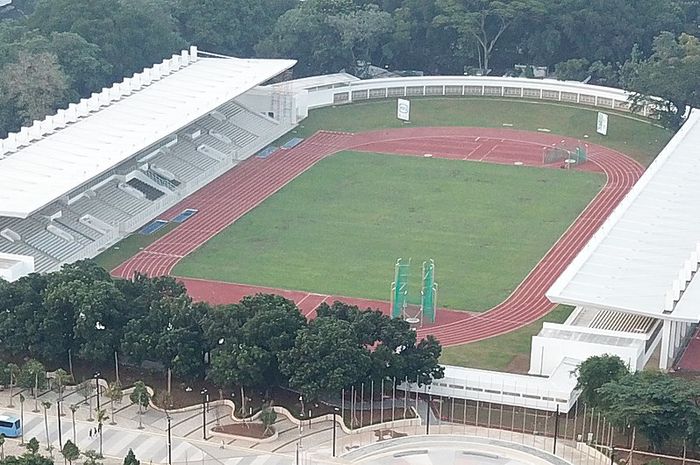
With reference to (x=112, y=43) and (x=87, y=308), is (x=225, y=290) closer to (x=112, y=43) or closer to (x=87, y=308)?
(x=87, y=308)

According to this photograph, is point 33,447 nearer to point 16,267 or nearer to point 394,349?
point 394,349

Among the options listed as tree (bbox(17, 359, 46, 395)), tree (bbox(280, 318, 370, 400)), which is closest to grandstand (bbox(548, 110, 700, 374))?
tree (bbox(280, 318, 370, 400))

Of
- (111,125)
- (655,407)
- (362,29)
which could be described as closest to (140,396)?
(655,407)

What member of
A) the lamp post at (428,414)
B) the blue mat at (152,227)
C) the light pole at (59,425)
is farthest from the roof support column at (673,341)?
the blue mat at (152,227)

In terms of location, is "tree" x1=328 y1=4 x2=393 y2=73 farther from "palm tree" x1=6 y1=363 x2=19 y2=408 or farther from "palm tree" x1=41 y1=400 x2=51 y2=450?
"palm tree" x1=41 y1=400 x2=51 y2=450

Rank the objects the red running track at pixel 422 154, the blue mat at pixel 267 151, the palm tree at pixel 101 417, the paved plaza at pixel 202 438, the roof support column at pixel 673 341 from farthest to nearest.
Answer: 1. the blue mat at pixel 267 151
2. the red running track at pixel 422 154
3. the roof support column at pixel 673 341
4. the palm tree at pixel 101 417
5. the paved plaza at pixel 202 438

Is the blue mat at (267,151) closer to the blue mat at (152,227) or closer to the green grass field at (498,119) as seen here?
the green grass field at (498,119)
